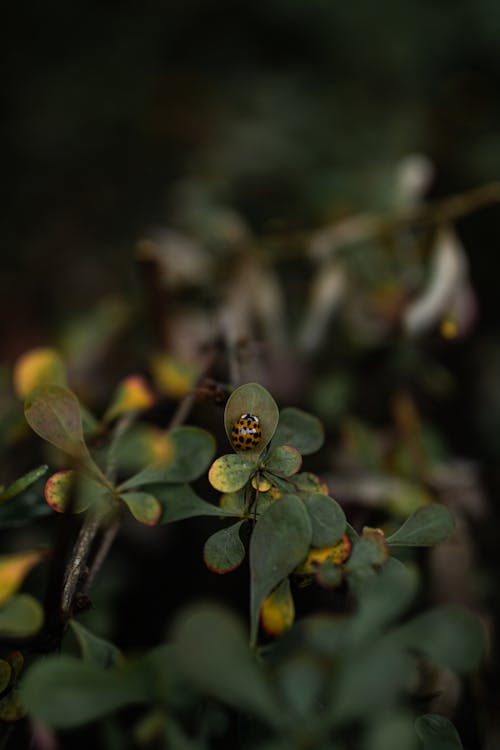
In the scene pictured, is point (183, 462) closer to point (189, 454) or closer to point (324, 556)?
point (189, 454)

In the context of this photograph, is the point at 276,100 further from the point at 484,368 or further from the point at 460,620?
the point at 460,620

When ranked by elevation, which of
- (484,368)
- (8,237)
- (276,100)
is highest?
(276,100)

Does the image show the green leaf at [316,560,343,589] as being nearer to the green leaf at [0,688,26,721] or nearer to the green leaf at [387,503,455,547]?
the green leaf at [387,503,455,547]

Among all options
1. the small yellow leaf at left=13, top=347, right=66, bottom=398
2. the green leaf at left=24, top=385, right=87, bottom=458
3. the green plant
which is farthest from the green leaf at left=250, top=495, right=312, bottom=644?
the small yellow leaf at left=13, top=347, right=66, bottom=398

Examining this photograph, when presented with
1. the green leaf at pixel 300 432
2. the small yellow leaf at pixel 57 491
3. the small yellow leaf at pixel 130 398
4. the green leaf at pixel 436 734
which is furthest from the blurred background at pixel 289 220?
the green leaf at pixel 436 734

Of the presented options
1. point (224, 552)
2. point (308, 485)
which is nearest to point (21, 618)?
point (224, 552)

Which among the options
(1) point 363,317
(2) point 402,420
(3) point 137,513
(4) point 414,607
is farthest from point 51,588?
(1) point 363,317

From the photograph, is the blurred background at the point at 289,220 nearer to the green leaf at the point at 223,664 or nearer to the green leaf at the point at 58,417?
the green leaf at the point at 58,417
